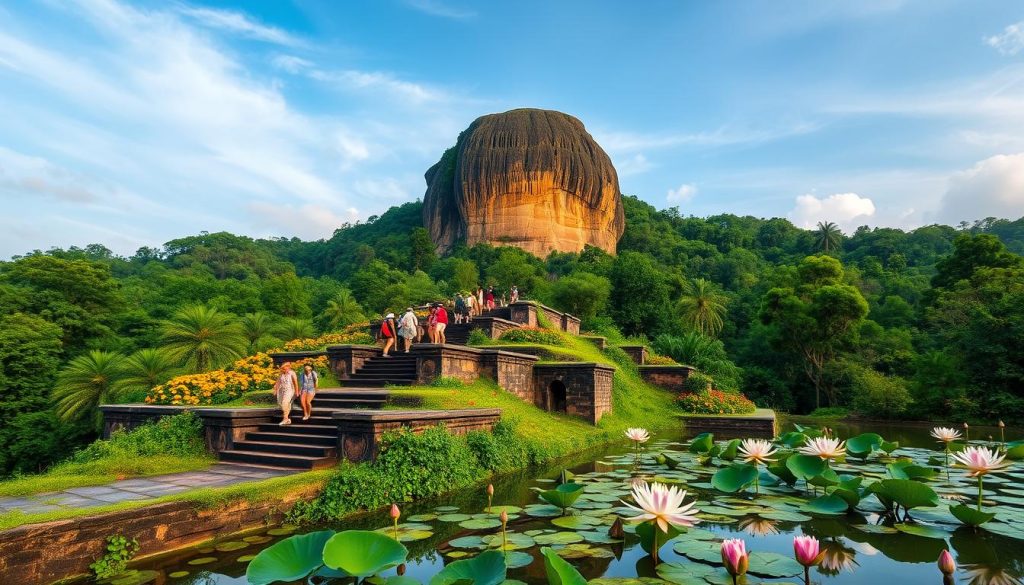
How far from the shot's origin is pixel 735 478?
5.04 metres

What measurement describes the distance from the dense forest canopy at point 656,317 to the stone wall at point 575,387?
701cm

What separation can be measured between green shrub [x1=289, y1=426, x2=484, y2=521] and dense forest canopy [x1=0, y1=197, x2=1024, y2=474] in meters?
7.93

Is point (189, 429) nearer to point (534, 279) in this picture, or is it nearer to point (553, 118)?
point (534, 279)

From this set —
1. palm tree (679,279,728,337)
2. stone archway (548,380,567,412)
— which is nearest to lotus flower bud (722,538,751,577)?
stone archway (548,380,567,412)

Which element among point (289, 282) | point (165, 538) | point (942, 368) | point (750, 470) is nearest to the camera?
point (165, 538)

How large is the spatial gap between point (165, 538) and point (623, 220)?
58.7 metres

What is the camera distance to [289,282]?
3353 centimetres

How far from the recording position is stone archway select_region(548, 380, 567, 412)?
11.5m

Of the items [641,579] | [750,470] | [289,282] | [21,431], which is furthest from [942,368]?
[289,282]

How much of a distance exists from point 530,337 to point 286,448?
7.88 meters

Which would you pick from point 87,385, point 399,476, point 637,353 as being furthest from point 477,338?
point 87,385

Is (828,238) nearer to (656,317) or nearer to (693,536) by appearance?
(656,317)

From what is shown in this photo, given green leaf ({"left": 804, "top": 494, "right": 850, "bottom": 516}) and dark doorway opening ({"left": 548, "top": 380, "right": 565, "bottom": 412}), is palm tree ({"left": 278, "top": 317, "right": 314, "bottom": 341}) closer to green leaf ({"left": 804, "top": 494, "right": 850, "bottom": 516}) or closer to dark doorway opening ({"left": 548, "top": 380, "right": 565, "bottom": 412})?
dark doorway opening ({"left": 548, "top": 380, "right": 565, "bottom": 412})

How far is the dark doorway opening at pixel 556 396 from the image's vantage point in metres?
11.5
